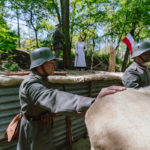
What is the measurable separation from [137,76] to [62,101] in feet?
5.50

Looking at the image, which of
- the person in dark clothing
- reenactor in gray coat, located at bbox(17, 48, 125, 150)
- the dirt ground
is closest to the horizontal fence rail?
the dirt ground

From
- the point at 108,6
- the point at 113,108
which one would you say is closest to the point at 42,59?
the point at 113,108

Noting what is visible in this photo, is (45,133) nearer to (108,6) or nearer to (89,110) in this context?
(89,110)

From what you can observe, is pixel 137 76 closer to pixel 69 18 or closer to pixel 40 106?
pixel 40 106

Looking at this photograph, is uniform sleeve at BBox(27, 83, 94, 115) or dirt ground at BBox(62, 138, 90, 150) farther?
dirt ground at BBox(62, 138, 90, 150)

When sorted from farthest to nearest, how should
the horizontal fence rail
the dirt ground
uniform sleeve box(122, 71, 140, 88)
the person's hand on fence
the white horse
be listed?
1. the dirt ground
2. the horizontal fence rail
3. uniform sleeve box(122, 71, 140, 88)
4. the person's hand on fence
5. the white horse

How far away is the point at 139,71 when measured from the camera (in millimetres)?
2445

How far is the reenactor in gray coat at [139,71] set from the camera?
7.77ft

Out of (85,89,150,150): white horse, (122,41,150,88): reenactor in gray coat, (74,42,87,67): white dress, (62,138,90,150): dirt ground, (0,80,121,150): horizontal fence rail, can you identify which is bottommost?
(62,138,90,150): dirt ground

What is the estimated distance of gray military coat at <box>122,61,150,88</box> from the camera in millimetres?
2334

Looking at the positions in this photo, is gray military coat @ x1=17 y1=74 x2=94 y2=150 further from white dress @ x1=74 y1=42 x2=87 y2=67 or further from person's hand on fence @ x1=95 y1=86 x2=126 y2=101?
white dress @ x1=74 y1=42 x2=87 y2=67

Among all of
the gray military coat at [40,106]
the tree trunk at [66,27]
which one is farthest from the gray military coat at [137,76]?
the tree trunk at [66,27]

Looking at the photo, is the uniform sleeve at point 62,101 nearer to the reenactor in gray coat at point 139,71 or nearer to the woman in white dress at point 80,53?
the reenactor in gray coat at point 139,71

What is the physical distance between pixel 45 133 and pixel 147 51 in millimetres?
2174
